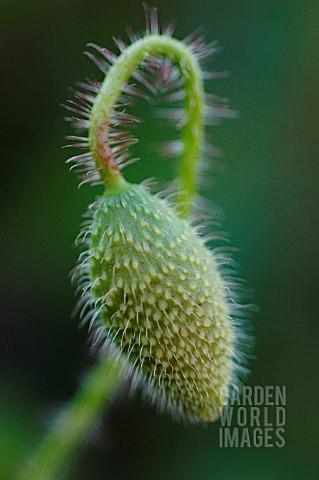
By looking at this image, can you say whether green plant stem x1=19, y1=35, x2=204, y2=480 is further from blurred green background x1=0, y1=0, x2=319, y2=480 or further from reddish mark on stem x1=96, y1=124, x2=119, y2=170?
blurred green background x1=0, y1=0, x2=319, y2=480

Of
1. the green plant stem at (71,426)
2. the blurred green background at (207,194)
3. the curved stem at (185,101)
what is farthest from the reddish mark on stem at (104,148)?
the blurred green background at (207,194)

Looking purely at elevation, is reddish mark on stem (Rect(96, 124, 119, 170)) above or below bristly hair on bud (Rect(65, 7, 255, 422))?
above

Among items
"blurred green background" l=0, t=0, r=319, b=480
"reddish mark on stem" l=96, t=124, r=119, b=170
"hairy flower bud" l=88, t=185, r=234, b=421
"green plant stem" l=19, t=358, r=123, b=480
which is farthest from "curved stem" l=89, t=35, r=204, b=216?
"blurred green background" l=0, t=0, r=319, b=480

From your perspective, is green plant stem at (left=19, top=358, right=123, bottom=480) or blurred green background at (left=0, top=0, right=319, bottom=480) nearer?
green plant stem at (left=19, top=358, right=123, bottom=480)

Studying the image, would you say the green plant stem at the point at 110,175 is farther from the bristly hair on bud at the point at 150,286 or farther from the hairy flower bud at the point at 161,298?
the hairy flower bud at the point at 161,298

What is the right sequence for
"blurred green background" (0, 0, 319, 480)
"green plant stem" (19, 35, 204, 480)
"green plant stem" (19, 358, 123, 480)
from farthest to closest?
"blurred green background" (0, 0, 319, 480), "green plant stem" (19, 358, 123, 480), "green plant stem" (19, 35, 204, 480)

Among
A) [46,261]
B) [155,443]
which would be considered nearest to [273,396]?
[155,443]

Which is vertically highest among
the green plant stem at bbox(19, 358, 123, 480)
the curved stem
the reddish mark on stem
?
the curved stem
